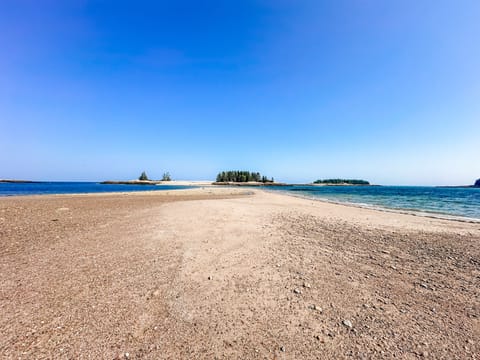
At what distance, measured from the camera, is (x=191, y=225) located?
9867mm

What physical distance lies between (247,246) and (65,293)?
4.77 meters

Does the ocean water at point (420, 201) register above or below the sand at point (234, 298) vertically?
below

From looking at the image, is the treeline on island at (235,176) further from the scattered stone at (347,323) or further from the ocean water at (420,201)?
the scattered stone at (347,323)

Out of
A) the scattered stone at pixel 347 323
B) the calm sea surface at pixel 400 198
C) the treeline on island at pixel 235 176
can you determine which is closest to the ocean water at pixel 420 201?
the calm sea surface at pixel 400 198

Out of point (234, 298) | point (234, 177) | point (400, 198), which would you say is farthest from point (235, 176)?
point (234, 298)

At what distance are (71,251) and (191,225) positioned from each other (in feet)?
15.1

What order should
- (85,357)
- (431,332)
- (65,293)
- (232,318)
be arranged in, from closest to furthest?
(85,357) → (431,332) → (232,318) → (65,293)

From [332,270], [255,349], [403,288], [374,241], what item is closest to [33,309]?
[255,349]

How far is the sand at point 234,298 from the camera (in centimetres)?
282

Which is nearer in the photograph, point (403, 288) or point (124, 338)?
point (124, 338)

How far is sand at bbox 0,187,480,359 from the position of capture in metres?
2.82

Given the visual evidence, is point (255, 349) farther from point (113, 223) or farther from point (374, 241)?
point (113, 223)

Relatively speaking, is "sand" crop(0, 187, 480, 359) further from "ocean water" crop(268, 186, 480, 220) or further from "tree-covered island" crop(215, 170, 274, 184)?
"tree-covered island" crop(215, 170, 274, 184)

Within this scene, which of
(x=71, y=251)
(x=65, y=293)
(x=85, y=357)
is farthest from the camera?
(x=71, y=251)
